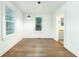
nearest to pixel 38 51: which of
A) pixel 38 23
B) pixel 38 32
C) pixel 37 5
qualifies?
pixel 37 5

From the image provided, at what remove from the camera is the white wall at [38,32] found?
9656mm

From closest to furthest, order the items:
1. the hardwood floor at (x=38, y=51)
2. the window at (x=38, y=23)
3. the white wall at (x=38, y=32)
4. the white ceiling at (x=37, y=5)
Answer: the hardwood floor at (x=38, y=51) → the white ceiling at (x=37, y=5) → the white wall at (x=38, y=32) → the window at (x=38, y=23)

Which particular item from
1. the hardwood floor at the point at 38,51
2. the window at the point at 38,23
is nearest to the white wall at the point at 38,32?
the window at the point at 38,23

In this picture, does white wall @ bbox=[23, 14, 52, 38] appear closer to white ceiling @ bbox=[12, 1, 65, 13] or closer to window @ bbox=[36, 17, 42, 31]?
window @ bbox=[36, 17, 42, 31]

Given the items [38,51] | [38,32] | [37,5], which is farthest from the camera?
[38,32]

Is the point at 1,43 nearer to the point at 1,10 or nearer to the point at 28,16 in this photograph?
the point at 1,10

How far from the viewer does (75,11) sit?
4.10 meters

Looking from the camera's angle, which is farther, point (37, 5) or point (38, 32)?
point (38, 32)

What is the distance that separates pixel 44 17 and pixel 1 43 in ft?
20.5

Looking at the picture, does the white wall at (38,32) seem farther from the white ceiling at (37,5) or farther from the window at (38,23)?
the white ceiling at (37,5)

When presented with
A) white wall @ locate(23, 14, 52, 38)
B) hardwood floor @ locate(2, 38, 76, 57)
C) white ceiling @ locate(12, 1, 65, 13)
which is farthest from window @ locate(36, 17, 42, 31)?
hardwood floor @ locate(2, 38, 76, 57)

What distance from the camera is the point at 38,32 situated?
32.1 feet

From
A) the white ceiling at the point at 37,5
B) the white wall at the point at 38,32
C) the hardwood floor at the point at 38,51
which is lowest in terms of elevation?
the hardwood floor at the point at 38,51

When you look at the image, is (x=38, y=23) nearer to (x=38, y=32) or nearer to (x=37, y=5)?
(x=38, y=32)
